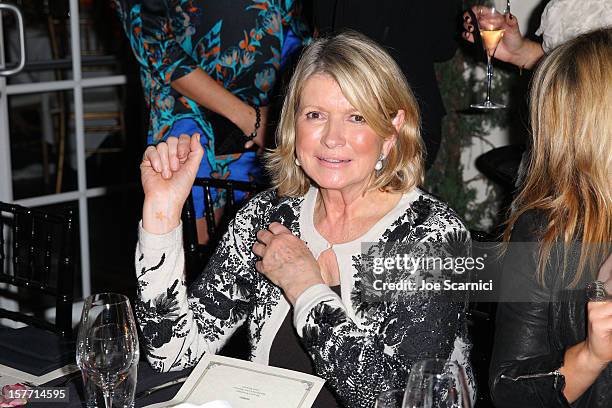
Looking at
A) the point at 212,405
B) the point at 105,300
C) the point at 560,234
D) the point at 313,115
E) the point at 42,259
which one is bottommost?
the point at 42,259

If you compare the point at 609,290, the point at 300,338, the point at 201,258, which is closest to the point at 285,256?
the point at 300,338

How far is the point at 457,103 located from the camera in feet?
12.8

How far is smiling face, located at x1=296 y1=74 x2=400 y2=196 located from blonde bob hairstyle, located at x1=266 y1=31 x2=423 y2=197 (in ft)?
0.08

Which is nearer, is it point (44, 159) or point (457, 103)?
point (457, 103)

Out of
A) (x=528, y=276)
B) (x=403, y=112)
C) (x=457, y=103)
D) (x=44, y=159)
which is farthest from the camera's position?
(x=44, y=159)

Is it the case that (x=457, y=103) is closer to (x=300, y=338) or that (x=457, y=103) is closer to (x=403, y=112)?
(x=403, y=112)

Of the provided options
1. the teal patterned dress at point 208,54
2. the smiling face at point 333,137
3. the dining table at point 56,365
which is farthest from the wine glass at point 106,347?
the teal patterned dress at point 208,54

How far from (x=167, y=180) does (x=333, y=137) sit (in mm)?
363

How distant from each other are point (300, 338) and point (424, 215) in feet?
1.25

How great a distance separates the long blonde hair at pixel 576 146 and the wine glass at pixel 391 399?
0.55 metres

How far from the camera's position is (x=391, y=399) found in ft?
4.18

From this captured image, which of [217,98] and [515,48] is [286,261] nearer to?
[217,98]

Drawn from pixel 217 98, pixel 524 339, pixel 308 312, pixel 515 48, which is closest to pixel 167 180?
pixel 308 312

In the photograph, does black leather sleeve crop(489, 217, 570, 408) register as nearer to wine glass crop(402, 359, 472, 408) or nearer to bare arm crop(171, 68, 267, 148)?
wine glass crop(402, 359, 472, 408)
